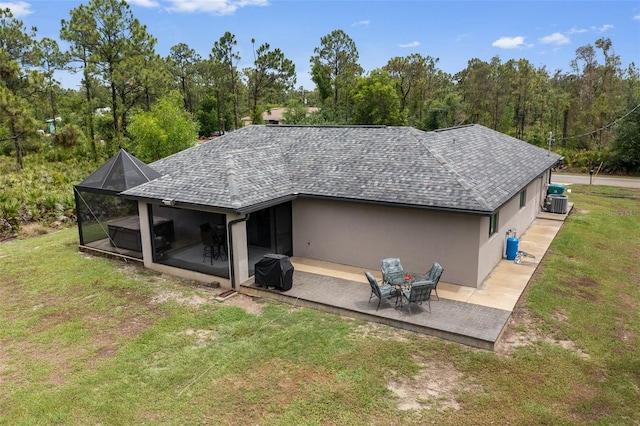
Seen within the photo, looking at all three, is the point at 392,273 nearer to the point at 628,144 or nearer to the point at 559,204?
the point at 559,204

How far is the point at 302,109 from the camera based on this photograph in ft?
150

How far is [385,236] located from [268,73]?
136ft

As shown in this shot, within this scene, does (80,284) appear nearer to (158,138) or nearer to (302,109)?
(158,138)

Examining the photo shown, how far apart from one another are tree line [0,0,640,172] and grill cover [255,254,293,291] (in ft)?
49.8

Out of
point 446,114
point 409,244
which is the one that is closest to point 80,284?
point 409,244

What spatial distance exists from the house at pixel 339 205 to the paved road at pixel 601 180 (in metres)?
17.1

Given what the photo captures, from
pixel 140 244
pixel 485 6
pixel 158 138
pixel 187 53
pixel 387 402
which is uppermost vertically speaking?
pixel 187 53

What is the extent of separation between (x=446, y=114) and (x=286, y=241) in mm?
37658

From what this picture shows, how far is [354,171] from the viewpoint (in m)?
14.0

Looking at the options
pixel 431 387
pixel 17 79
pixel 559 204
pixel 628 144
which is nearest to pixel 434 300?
pixel 431 387

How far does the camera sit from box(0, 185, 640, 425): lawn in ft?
23.3

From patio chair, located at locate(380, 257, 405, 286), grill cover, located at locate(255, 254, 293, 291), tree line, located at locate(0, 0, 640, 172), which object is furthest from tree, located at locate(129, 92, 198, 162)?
patio chair, located at locate(380, 257, 405, 286)

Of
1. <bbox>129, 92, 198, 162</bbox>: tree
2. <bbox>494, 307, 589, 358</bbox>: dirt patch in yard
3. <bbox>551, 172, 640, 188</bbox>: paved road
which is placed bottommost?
<bbox>494, 307, 589, 358</bbox>: dirt patch in yard

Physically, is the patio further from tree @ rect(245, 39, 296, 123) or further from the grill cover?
tree @ rect(245, 39, 296, 123)
